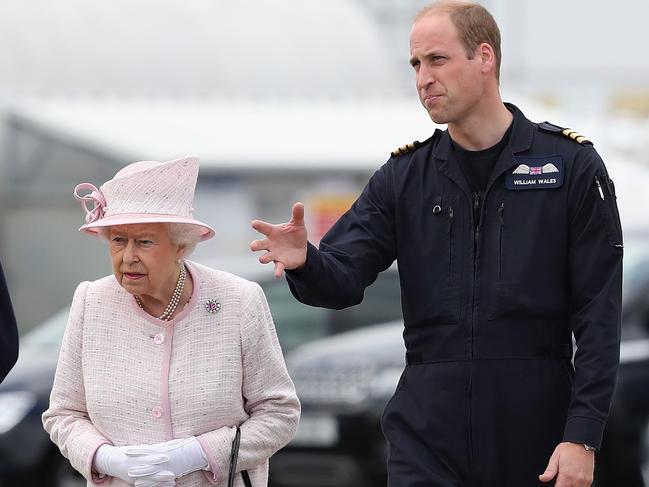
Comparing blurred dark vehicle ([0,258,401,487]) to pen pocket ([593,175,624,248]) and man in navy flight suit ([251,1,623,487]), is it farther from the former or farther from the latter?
pen pocket ([593,175,624,248])

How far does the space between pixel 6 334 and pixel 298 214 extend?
2.52 feet

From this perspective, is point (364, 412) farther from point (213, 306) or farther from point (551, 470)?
point (551, 470)

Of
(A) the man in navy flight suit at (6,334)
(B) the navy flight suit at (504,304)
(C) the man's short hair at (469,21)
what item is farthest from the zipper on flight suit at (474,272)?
(A) the man in navy flight suit at (6,334)

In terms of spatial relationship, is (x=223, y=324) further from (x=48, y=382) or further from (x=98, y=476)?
(x=48, y=382)

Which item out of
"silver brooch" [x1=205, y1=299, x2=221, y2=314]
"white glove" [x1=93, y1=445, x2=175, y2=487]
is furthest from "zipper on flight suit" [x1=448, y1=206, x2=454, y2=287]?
"white glove" [x1=93, y1=445, x2=175, y2=487]

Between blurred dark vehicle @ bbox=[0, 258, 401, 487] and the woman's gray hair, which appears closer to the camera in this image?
the woman's gray hair

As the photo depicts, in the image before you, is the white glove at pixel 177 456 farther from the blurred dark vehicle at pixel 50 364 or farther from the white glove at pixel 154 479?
the blurred dark vehicle at pixel 50 364

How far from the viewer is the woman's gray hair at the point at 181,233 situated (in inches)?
164

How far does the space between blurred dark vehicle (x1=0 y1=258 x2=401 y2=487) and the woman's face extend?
4.81 metres

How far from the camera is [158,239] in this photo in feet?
13.6

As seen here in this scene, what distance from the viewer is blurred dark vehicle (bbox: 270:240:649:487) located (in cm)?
841

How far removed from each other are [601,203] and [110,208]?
1.22 meters

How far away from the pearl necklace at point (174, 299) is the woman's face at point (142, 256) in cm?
6

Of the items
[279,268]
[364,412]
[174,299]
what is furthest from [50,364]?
[279,268]
